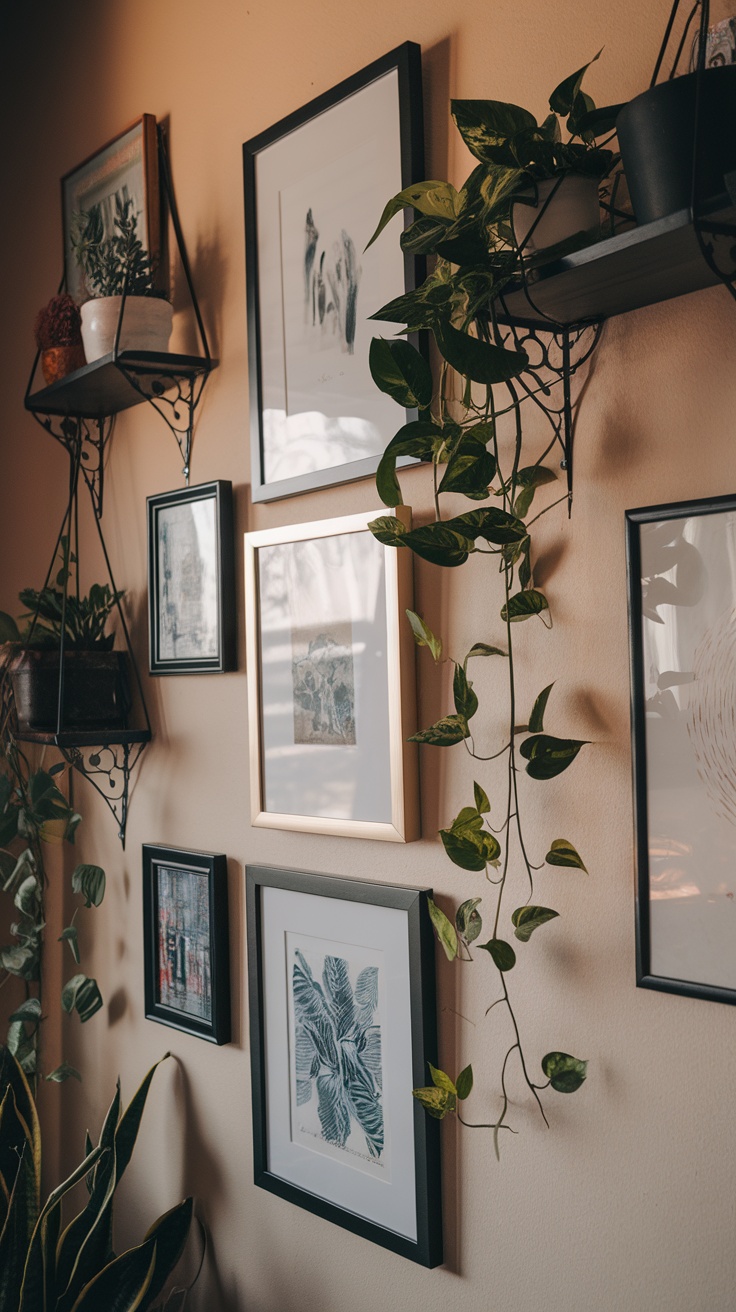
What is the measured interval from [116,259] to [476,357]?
0.98m

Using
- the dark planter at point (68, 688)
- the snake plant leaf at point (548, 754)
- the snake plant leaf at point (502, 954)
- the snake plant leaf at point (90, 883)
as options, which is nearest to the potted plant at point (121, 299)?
the dark planter at point (68, 688)

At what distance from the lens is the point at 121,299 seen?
1.65 meters

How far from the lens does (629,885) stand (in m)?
1.07

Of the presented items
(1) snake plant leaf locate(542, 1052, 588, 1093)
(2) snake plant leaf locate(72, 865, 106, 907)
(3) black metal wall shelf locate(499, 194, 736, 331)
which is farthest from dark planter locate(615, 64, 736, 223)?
(2) snake plant leaf locate(72, 865, 106, 907)

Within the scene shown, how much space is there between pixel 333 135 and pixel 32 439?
1083mm

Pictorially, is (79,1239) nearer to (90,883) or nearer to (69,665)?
(90,883)

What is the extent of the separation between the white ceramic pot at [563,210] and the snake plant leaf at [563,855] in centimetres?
57

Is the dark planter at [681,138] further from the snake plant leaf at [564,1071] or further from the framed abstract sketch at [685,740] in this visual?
the snake plant leaf at [564,1071]

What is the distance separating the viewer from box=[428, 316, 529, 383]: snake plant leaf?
3.10ft

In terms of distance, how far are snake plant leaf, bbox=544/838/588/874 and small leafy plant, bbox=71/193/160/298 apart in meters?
1.10

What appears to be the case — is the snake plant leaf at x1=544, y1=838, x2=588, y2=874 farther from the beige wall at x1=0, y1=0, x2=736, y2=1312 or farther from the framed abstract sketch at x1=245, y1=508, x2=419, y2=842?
the framed abstract sketch at x1=245, y1=508, x2=419, y2=842

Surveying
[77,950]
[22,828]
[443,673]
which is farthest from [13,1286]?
[443,673]

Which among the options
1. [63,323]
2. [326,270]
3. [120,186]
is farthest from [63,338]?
[326,270]

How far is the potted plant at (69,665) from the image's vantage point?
1.78 m
